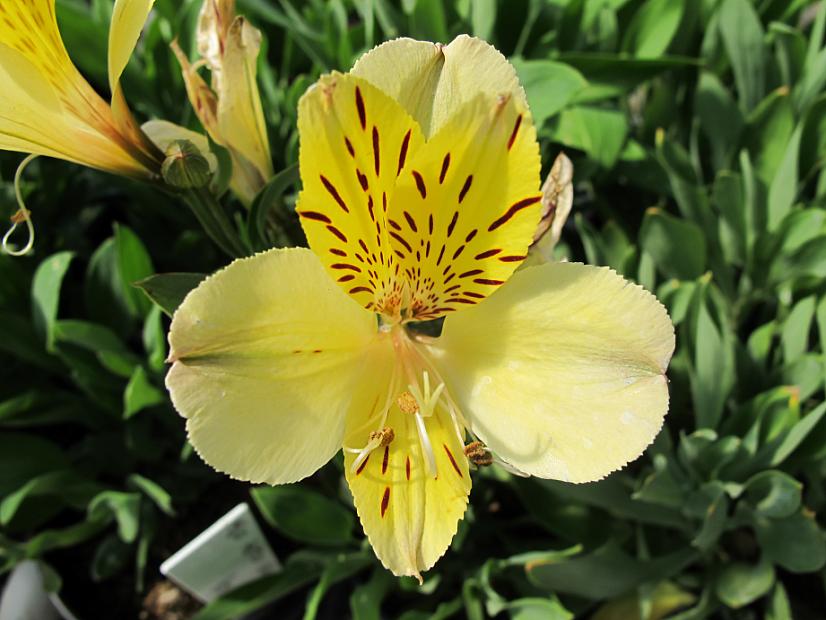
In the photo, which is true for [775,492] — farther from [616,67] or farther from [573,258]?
[616,67]

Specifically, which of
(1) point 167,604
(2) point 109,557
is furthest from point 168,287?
(1) point 167,604

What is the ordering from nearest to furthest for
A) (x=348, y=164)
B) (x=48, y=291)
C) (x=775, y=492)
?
(x=348, y=164) → (x=775, y=492) → (x=48, y=291)

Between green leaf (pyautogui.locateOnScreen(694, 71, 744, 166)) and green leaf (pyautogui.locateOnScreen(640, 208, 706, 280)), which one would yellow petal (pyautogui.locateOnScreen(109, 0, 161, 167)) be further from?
green leaf (pyautogui.locateOnScreen(694, 71, 744, 166))

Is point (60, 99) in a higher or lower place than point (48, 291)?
higher

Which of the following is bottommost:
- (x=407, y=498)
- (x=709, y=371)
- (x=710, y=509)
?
(x=710, y=509)

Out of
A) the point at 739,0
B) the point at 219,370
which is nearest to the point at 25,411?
the point at 219,370

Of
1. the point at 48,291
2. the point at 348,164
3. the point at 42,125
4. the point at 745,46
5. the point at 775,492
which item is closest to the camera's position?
the point at 348,164

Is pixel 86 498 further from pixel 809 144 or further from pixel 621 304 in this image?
pixel 809 144
